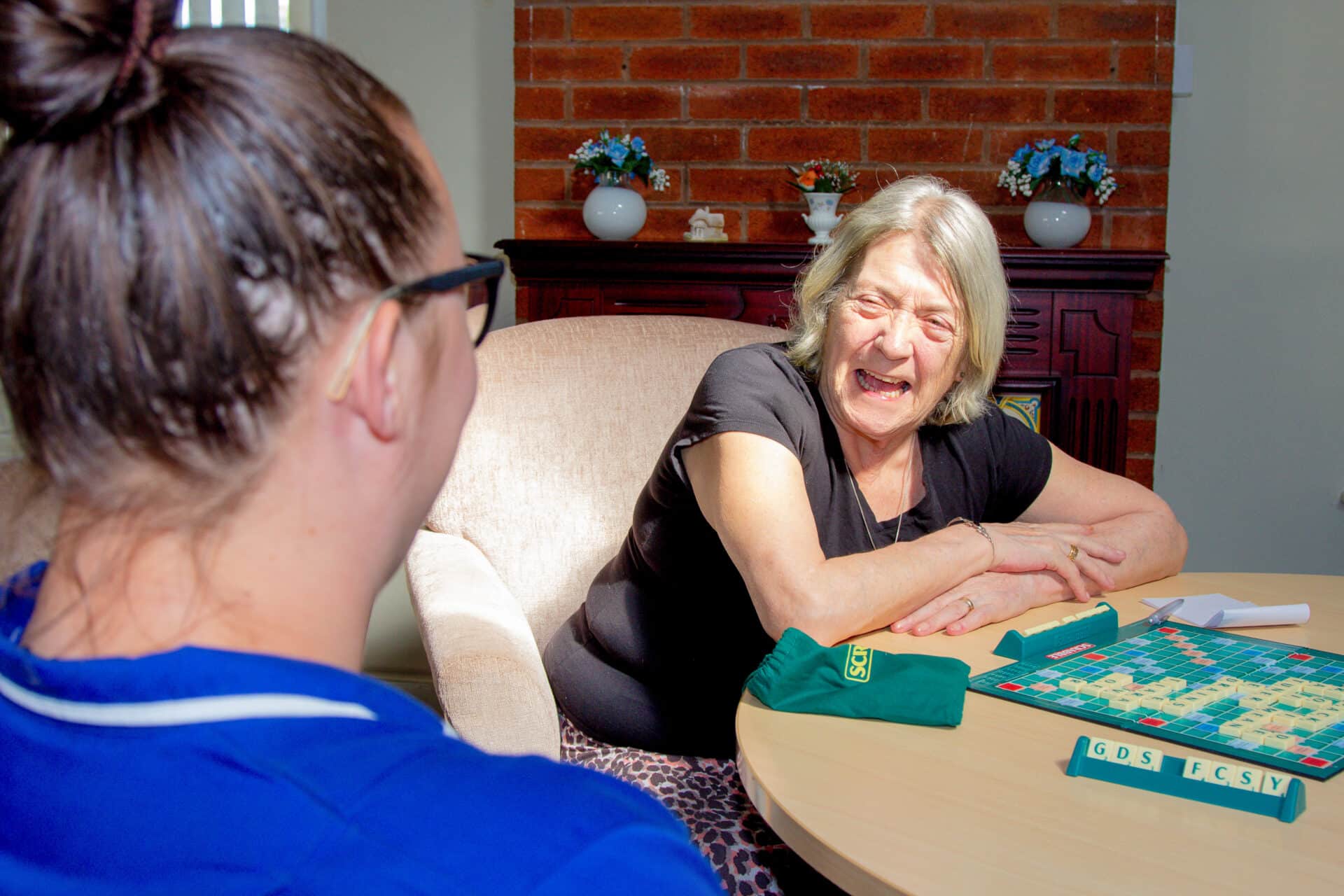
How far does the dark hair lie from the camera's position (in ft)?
1.28

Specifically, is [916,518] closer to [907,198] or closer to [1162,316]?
[907,198]

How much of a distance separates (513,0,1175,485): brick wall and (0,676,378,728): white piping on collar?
2643mm

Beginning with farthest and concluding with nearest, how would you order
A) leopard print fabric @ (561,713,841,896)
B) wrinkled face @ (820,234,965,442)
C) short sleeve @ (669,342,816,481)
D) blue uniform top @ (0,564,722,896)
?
wrinkled face @ (820,234,965,442)
short sleeve @ (669,342,816,481)
leopard print fabric @ (561,713,841,896)
blue uniform top @ (0,564,722,896)

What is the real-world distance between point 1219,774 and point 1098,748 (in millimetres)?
90

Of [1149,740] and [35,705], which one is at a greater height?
[35,705]

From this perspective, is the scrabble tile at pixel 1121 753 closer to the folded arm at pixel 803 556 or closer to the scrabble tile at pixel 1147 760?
the scrabble tile at pixel 1147 760

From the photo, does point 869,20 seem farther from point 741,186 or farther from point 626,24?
point 626,24

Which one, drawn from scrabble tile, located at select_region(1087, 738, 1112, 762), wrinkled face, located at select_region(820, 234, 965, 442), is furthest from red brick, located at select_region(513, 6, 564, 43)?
scrabble tile, located at select_region(1087, 738, 1112, 762)

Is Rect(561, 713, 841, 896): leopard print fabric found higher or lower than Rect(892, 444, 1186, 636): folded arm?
lower

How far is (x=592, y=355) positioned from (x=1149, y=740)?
1257mm

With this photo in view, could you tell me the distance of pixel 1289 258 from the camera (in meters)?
2.92

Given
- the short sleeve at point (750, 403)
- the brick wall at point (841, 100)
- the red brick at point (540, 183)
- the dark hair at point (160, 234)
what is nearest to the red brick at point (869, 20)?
the brick wall at point (841, 100)

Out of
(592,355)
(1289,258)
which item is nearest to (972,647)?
(592,355)

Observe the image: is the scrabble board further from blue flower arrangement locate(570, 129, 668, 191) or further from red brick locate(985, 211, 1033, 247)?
blue flower arrangement locate(570, 129, 668, 191)
